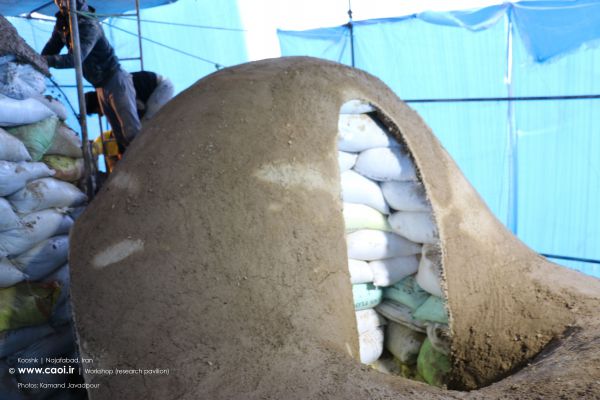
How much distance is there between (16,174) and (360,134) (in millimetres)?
1577

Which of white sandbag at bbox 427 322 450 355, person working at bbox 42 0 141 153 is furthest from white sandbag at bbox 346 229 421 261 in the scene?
person working at bbox 42 0 141 153

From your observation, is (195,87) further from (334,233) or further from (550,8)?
(550,8)

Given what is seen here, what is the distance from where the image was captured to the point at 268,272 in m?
2.03

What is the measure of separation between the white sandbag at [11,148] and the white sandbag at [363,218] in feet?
5.07

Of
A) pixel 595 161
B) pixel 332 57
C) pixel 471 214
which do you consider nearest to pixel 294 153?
pixel 471 214

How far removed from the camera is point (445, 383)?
2709mm

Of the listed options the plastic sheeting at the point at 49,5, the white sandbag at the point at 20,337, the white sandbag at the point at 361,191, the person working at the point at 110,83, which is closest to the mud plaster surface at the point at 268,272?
the white sandbag at the point at 361,191

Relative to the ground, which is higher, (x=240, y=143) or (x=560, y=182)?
(x=240, y=143)

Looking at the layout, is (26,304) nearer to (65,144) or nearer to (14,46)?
(65,144)

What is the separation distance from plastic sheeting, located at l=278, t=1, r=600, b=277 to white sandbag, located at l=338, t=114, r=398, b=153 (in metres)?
3.63

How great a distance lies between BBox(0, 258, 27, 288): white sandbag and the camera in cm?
273

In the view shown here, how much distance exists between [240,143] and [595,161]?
4.42 meters

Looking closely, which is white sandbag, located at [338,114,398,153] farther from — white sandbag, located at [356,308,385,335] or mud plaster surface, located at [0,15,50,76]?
mud plaster surface, located at [0,15,50,76]

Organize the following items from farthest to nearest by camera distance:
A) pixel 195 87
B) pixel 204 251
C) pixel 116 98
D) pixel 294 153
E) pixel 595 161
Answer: pixel 595 161, pixel 116 98, pixel 195 87, pixel 294 153, pixel 204 251
